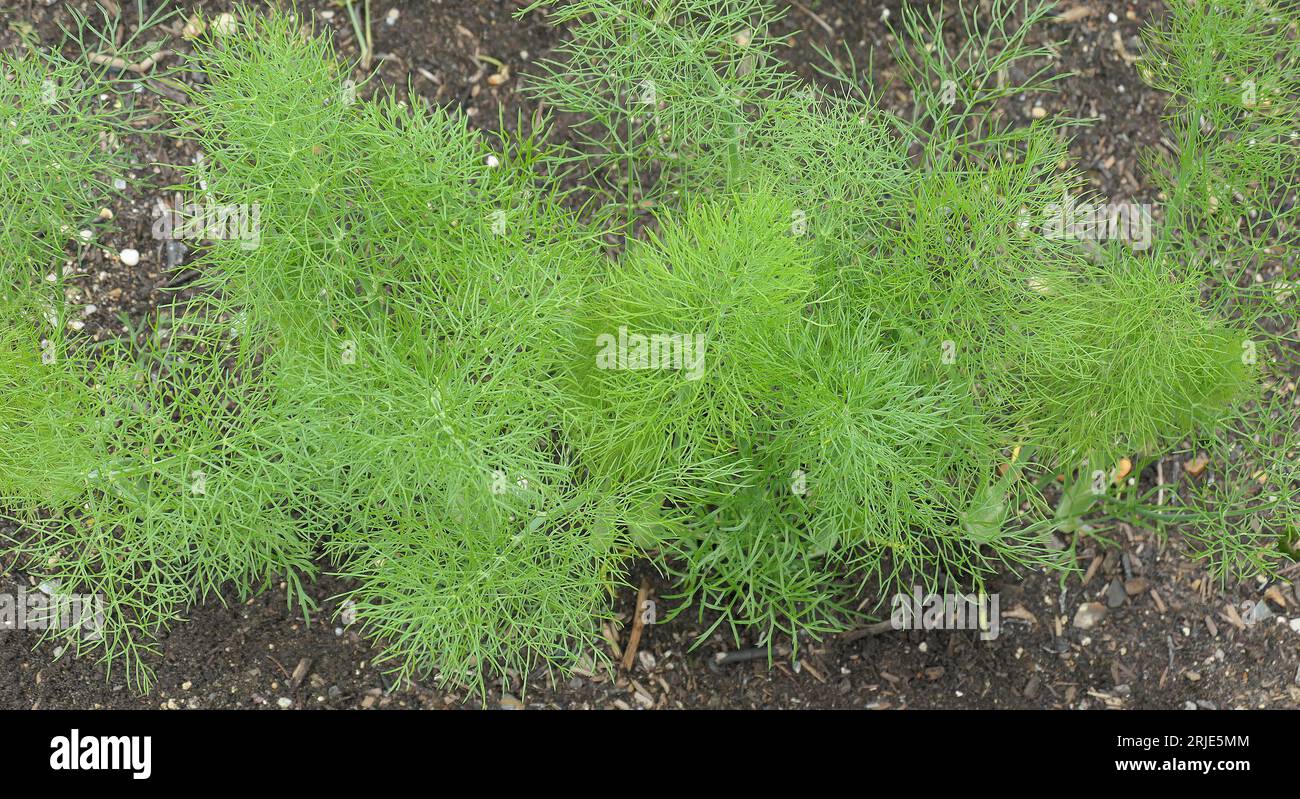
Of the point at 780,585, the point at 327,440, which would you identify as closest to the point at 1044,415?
the point at 780,585

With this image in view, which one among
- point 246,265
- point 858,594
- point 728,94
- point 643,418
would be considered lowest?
point 858,594

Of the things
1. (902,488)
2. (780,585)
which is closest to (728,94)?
(902,488)

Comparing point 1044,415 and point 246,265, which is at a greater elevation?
point 246,265

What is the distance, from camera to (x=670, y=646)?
231 centimetres

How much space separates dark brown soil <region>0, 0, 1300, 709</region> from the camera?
2223mm

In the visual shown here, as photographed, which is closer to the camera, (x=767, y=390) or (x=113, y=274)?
(x=767, y=390)

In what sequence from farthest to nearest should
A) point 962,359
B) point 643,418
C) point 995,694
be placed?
point 995,694 < point 962,359 < point 643,418

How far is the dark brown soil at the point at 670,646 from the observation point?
2223mm

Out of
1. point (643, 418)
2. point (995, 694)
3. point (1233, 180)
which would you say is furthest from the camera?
point (995, 694)

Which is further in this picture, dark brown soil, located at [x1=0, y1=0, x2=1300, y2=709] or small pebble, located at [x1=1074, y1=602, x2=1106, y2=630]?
small pebble, located at [x1=1074, y1=602, x2=1106, y2=630]

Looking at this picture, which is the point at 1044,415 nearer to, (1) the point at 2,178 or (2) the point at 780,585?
(2) the point at 780,585

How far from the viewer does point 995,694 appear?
7.63 feet

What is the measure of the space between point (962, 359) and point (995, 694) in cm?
81

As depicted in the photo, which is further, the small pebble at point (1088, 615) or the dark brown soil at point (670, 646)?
the small pebble at point (1088, 615)
